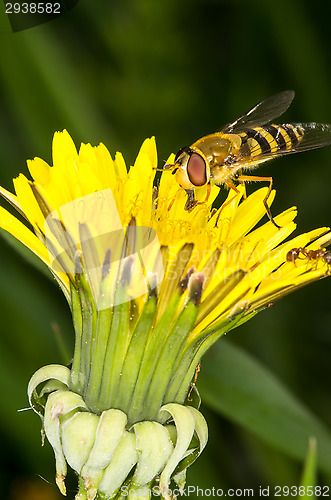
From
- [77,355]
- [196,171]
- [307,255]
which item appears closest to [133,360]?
[77,355]

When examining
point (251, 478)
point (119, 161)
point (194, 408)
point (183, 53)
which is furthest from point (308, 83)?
point (194, 408)

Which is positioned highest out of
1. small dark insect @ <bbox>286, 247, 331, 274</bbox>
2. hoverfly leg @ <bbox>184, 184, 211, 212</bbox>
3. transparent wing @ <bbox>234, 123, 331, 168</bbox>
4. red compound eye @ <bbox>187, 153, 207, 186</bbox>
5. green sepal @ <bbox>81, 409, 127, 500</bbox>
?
red compound eye @ <bbox>187, 153, 207, 186</bbox>

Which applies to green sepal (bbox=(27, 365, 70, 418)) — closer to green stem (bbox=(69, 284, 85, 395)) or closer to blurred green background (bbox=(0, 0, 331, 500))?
green stem (bbox=(69, 284, 85, 395))

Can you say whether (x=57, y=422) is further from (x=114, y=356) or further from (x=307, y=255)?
(x=307, y=255)

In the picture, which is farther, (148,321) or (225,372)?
(225,372)

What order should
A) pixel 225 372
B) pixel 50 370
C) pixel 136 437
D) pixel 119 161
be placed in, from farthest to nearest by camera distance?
1. pixel 225 372
2. pixel 119 161
3. pixel 50 370
4. pixel 136 437

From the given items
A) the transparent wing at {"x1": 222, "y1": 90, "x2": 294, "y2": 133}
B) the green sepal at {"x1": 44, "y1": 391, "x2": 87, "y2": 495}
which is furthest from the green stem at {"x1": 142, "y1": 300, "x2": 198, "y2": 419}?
the transparent wing at {"x1": 222, "y1": 90, "x2": 294, "y2": 133}

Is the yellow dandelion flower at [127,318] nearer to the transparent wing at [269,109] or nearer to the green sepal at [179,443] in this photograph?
the green sepal at [179,443]

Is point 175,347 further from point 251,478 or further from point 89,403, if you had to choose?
point 251,478
